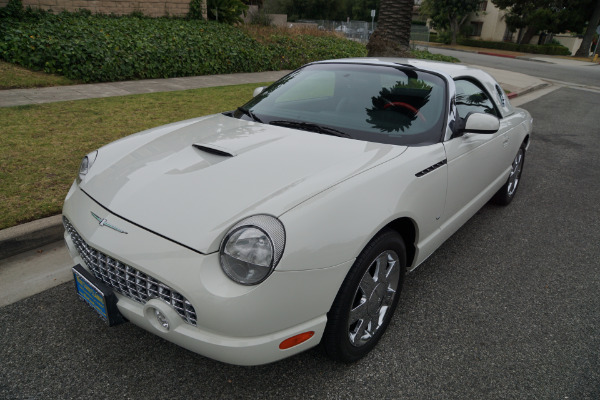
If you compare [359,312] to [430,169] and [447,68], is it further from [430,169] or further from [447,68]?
[447,68]

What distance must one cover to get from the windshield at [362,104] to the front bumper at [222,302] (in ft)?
3.86

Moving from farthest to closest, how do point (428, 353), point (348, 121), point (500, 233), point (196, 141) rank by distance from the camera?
1. point (500, 233)
2. point (348, 121)
3. point (196, 141)
4. point (428, 353)

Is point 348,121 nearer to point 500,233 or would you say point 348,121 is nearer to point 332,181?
point 332,181

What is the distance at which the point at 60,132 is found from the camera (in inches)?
214

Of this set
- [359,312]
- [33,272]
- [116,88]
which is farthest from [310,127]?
[116,88]

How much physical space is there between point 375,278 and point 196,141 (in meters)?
1.34

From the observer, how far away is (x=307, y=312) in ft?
6.08

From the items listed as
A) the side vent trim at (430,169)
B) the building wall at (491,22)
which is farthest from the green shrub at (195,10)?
the building wall at (491,22)

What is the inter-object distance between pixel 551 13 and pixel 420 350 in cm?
4356

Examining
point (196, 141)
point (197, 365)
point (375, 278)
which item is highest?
point (196, 141)

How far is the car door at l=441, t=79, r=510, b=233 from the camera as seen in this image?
2840mm

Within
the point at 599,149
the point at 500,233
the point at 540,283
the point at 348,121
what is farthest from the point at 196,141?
the point at 599,149

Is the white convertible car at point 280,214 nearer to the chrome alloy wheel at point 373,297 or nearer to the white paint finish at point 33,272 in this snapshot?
the chrome alloy wheel at point 373,297

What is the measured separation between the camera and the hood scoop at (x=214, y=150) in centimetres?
239
